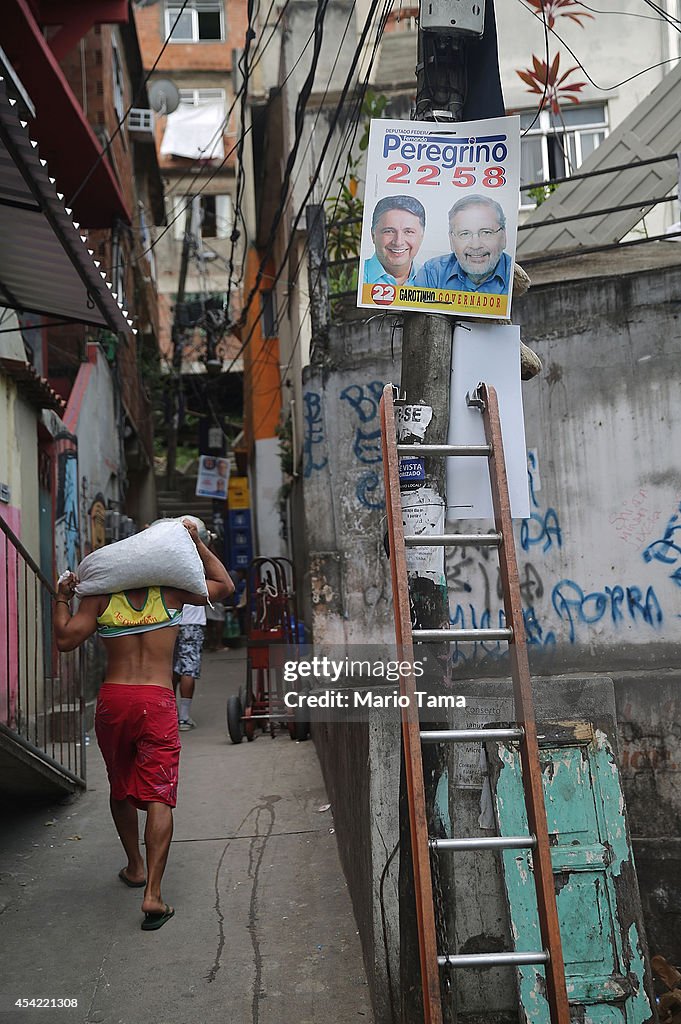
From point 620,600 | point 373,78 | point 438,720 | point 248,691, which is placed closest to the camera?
point 438,720

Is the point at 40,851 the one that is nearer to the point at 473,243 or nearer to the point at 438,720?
the point at 438,720

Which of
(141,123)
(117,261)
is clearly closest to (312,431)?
(117,261)

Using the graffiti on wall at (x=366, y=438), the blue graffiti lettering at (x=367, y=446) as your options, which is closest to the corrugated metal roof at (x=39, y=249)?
the graffiti on wall at (x=366, y=438)

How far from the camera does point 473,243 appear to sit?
3.66 m

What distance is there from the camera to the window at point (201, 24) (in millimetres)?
32156

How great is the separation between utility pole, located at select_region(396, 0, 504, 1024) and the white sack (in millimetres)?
1509

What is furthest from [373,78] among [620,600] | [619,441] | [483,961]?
[483,961]

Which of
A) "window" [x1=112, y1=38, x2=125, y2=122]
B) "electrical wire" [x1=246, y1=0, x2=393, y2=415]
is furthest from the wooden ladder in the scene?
"window" [x1=112, y1=38, x2=125, y2=122]

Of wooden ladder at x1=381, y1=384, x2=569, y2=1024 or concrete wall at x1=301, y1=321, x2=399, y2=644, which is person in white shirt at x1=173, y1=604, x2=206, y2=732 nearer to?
concrete wall at x1=301, y1=321, x2=399, y2=644

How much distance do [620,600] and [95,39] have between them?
12.2 meters

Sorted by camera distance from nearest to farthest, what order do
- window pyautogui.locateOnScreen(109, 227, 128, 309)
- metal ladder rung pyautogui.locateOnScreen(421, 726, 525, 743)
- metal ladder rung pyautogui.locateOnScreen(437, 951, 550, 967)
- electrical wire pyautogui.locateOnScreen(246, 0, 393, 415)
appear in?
metal ladder rung pyautogui.locateOnScreen(437, 951, 550, 967) → metal ladder rung pyautogui.locateOnScreen(421, 726, 525, 743) → electrical wire pyautogui.locateOnScreen(246, 0, 393, 415) → window pyautogui.locateOnScreen(109, 227, 128, 309)

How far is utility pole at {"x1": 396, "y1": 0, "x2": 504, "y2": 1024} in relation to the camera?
3.38m

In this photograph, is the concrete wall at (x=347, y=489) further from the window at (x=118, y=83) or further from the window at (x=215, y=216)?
the window at (x=215, y=216)

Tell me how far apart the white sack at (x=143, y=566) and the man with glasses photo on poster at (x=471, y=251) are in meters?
1.90
